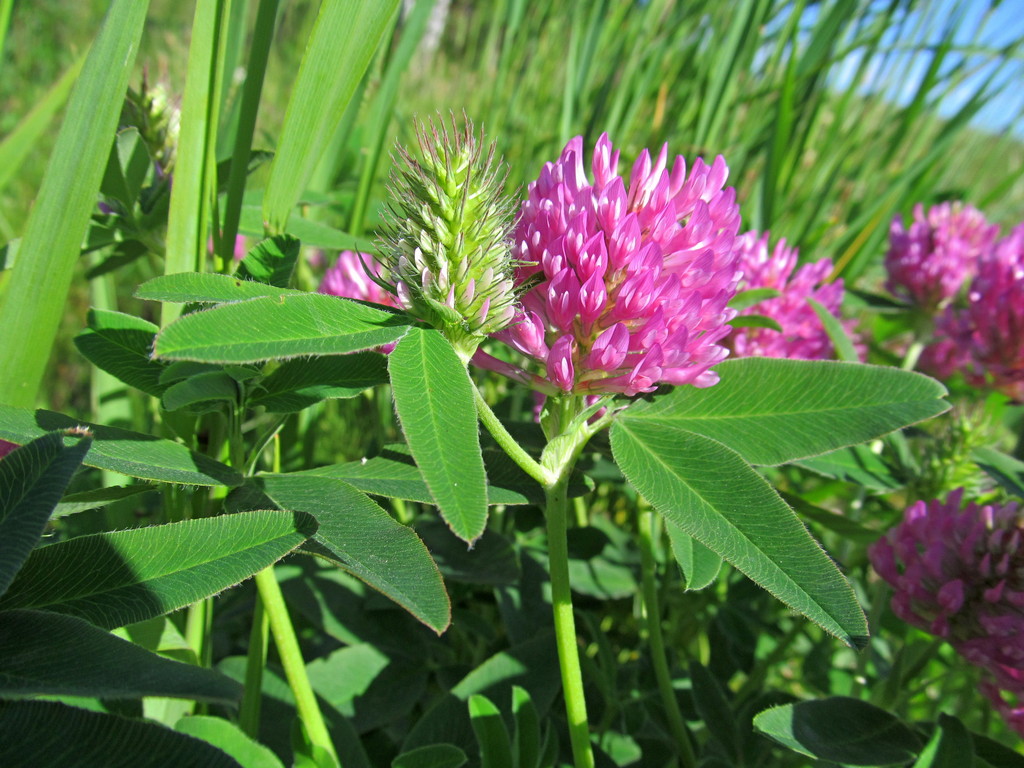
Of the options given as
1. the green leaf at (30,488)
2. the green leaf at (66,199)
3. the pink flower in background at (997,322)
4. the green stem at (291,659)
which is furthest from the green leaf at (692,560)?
the pink flower in background at (997,322)

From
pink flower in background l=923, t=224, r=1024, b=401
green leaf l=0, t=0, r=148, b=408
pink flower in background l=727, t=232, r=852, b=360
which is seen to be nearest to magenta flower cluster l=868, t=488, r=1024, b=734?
pink flower in background l=727, t=232, r=852, b=360

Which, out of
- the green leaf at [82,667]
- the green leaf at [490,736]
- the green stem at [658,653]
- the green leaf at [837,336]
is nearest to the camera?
the green leaf at [82,667]

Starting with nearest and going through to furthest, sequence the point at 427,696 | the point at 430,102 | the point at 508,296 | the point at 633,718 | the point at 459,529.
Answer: the point at 459,529 < the point at 508,296 < the point at 633,718 < the point at 427,696 < the point at 430,102

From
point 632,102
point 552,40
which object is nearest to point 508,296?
point 632,102

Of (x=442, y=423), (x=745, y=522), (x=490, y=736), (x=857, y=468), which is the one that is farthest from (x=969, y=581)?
(x=442, y=423)

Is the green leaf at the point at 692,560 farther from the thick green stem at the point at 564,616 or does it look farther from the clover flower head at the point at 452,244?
the clover flower head at the point at 452,244

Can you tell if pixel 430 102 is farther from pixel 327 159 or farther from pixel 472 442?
pixel 472 442

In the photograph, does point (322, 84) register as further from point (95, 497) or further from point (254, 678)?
point (254, 678)

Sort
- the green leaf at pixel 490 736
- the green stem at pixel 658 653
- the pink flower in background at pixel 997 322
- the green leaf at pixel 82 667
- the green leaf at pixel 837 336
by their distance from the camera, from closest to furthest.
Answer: the green leaf at pixel 82 667 → the green leaf at pixel 490 736 → the green stem at pixel 658 653 → the green leaf at pixel 837 336 → the pink flower in background at pixel 997 322
